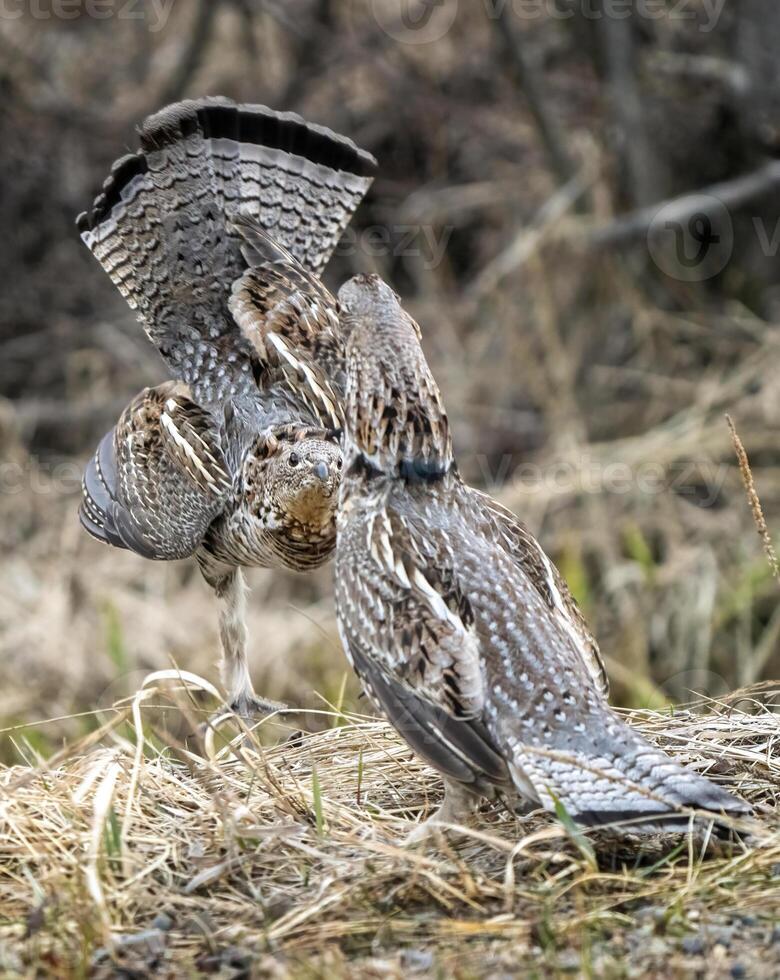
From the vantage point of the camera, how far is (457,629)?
4.31 m

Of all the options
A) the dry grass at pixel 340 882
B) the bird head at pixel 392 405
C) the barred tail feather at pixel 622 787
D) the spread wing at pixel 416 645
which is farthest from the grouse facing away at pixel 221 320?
the barred tail feather at pixel 622 787

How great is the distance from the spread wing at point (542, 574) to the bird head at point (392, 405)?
0.89ft

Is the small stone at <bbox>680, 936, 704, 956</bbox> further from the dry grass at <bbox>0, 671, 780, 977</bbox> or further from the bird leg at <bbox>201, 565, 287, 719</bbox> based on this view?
the bird leg at <bbox>201, 565, 287, 719</bbox>

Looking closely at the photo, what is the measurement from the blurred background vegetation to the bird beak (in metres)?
3.56

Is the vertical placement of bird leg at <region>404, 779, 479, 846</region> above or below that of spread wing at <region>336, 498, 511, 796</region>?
below

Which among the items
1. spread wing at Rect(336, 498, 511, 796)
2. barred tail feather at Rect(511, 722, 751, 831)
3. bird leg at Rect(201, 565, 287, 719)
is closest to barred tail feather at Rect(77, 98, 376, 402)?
bird leg at Rect(201, 565, 287, 719)

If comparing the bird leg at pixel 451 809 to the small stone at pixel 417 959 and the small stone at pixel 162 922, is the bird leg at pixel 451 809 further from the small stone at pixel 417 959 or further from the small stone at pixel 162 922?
the small stone at pixel 162 922

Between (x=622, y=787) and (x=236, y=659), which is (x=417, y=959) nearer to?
(x=622, y=787)

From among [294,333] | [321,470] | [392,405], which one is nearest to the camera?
[392,405]

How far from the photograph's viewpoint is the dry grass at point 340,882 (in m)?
3.60

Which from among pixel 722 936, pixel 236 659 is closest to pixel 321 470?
pixel 236 659

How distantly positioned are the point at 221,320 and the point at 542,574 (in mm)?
2476

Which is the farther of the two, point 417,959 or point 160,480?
point 160,480

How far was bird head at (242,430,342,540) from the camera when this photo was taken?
18.0 ft
